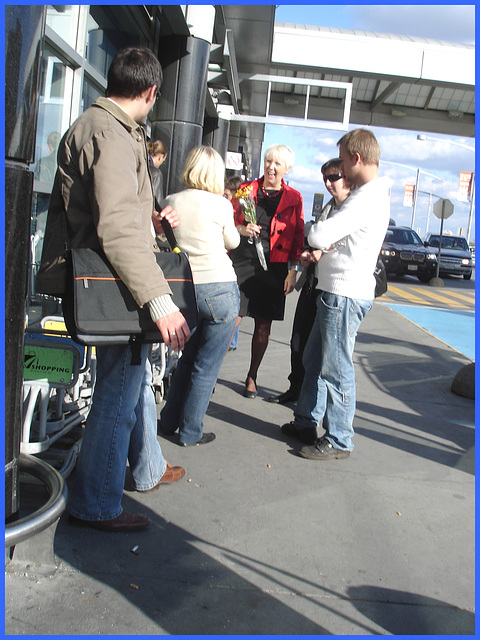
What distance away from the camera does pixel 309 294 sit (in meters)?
4.94

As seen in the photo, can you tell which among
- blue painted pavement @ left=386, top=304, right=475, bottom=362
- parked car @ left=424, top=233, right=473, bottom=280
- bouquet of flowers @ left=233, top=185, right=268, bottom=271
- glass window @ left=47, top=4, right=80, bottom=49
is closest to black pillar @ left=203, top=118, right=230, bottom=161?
blue painted pavement @ left=386, top=304, right=475, bottom=362

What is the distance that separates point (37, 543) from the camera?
2.58 metres

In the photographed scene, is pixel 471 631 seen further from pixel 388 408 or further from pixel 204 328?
pixel 388 408

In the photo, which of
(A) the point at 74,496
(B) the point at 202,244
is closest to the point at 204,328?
(B) the point at 202,244

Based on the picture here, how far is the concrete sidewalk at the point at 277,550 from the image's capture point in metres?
2.38

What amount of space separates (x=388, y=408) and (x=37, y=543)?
3.73 metres

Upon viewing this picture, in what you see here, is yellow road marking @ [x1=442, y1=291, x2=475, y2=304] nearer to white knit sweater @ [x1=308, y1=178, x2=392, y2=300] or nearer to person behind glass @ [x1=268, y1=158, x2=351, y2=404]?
person behind glass @ [x1=268, y1=158, x2=351, y2=404]

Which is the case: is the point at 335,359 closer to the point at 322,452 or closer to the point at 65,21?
the point at 322,452

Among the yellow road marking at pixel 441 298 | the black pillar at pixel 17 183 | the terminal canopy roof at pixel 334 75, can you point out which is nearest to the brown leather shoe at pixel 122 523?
the black pillar at pixel 17 183

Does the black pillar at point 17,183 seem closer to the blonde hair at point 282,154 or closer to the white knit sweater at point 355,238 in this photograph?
the white knit sweater at point 355,238

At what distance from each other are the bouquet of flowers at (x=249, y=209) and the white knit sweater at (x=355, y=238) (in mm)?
1068

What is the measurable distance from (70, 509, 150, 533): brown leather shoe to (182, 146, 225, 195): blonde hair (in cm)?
197

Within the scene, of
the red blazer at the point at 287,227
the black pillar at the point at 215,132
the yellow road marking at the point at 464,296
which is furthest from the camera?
the yellow road marking at the point at 464,296

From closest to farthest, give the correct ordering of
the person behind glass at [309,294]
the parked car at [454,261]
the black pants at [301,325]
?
the person behind glass at [309,294]
the black pants at [301,325]
the parked car at [454,261]
